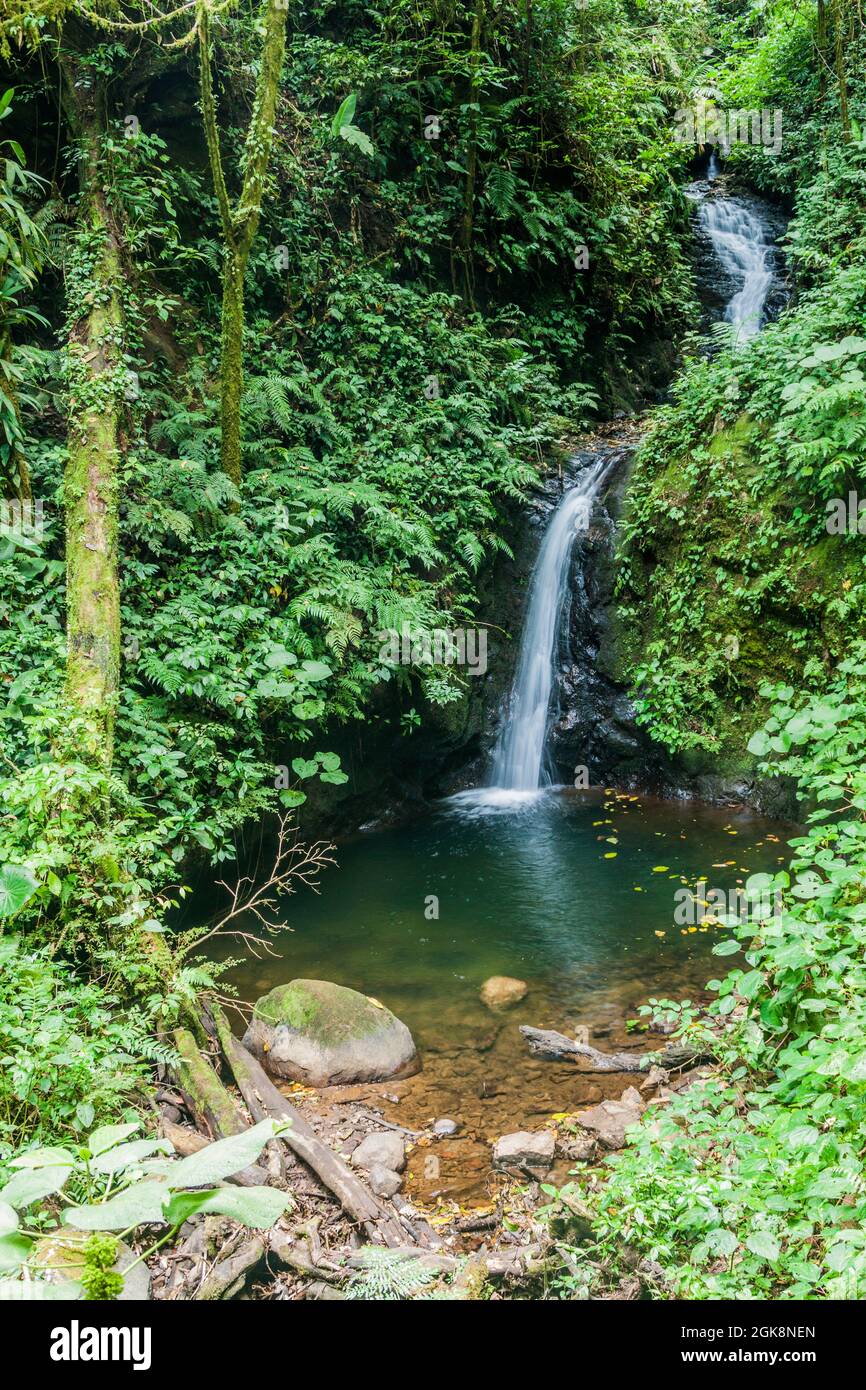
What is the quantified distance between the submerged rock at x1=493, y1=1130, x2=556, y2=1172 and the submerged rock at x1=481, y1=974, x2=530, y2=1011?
A: 1528 millimetres

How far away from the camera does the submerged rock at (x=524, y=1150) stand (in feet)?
13.2

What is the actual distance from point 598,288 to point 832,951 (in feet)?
43.8

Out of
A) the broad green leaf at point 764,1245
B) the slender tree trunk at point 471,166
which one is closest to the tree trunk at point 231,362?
the slender tree trunk at point 471,166

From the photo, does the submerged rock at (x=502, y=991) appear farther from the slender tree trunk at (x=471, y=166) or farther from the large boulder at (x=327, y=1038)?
the slender tree trunk at (x=471, y=166)

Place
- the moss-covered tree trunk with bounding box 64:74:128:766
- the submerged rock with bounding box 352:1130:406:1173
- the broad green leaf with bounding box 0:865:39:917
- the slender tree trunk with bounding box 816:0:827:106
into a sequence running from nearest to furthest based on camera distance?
the broad green leaf with bounding box 0:865:39:917, the submerged rock with bounding box 352:1130:406:1173, the moss-covered tree trunk with bounding box 64:74:128:766, the slender tree trunk with bounding box 816:0:827:106

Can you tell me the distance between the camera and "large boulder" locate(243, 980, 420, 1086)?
16.4 feet

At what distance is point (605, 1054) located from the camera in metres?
5.05

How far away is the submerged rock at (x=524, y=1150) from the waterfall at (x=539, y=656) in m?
6.16

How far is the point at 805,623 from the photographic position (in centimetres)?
810

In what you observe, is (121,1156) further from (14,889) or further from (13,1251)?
(14,889)

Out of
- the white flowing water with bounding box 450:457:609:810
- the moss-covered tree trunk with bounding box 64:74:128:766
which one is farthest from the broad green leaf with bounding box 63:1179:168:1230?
the white flowing water with bounding box 450:457:609:810

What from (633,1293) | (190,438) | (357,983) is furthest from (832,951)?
(190,438)

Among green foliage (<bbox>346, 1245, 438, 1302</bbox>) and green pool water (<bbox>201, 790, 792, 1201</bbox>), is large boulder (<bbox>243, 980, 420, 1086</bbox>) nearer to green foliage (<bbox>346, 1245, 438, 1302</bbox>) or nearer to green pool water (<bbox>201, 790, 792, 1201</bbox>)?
green pool water (<bbox>201, 790, 792, 1201</bbox>)
